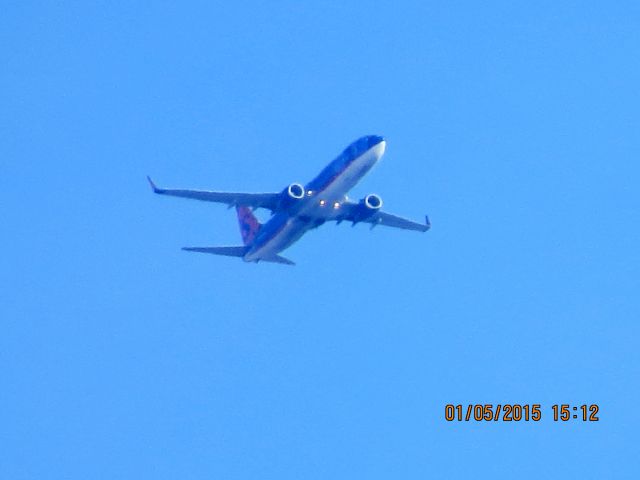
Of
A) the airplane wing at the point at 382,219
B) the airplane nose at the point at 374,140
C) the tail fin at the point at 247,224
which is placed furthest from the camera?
the tail fin at the point at 247,224

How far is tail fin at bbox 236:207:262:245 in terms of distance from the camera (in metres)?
80.7

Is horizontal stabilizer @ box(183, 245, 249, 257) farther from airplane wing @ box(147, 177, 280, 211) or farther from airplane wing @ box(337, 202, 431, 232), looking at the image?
airplane wing @ box(337, 202, 431, 232)

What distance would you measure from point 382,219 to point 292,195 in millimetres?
11887

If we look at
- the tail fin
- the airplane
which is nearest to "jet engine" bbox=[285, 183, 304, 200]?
the airplane

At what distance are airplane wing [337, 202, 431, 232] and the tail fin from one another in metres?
7.68

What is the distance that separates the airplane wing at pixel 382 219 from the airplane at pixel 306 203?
0.22 feet

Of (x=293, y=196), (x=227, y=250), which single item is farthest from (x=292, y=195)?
(x=227, y=250)

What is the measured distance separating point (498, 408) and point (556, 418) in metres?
3.09

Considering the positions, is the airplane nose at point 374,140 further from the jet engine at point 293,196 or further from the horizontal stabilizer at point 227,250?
the horizontal stabilizer at point 227,250

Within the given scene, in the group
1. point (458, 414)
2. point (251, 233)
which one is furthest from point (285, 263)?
point (458, 414)

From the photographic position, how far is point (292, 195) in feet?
232

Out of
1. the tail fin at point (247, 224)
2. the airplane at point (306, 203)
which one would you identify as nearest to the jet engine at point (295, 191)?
the airplane at point (306, 203)

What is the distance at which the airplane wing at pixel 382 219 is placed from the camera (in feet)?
244

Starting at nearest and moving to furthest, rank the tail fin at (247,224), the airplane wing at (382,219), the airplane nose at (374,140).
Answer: the airplane nose at (374,140), the airplane wing at (382,219), the tail fin at (247,224)
